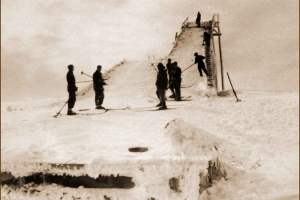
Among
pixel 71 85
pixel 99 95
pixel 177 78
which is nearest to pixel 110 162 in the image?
pixel 71 85

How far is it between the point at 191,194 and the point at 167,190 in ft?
1.32

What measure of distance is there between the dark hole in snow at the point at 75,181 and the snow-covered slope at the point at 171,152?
84mm

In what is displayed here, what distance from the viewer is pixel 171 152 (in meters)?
5.09

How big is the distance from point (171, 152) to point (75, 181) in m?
1.79

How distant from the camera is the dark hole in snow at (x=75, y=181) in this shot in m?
4.98

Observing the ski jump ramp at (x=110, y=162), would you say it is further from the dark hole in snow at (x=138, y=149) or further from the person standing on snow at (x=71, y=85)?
the person standing on snow at (x=71, y=85)

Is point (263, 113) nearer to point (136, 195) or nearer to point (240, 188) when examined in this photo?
point (240, 188)

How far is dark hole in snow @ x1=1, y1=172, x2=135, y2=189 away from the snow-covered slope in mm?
84

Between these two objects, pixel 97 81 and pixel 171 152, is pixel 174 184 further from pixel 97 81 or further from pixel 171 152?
pixel 97 81

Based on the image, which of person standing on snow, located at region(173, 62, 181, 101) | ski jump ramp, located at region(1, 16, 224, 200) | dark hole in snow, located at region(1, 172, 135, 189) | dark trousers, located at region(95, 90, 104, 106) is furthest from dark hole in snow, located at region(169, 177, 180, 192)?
person standing on snow, located at region(173, 62, 181, 101)

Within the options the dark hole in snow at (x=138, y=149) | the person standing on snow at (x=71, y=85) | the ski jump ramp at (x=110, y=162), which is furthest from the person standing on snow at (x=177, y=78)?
the dark hole in snow at (x=138, y=149)

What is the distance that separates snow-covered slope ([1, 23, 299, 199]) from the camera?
4.85 metres

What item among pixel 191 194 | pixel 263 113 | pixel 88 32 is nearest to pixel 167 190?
pixel 191 194

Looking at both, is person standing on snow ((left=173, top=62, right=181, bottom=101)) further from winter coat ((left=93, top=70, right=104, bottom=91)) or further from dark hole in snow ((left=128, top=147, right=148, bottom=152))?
dark hole in snow ((left=128, top=147, right=148, bottom=152))
